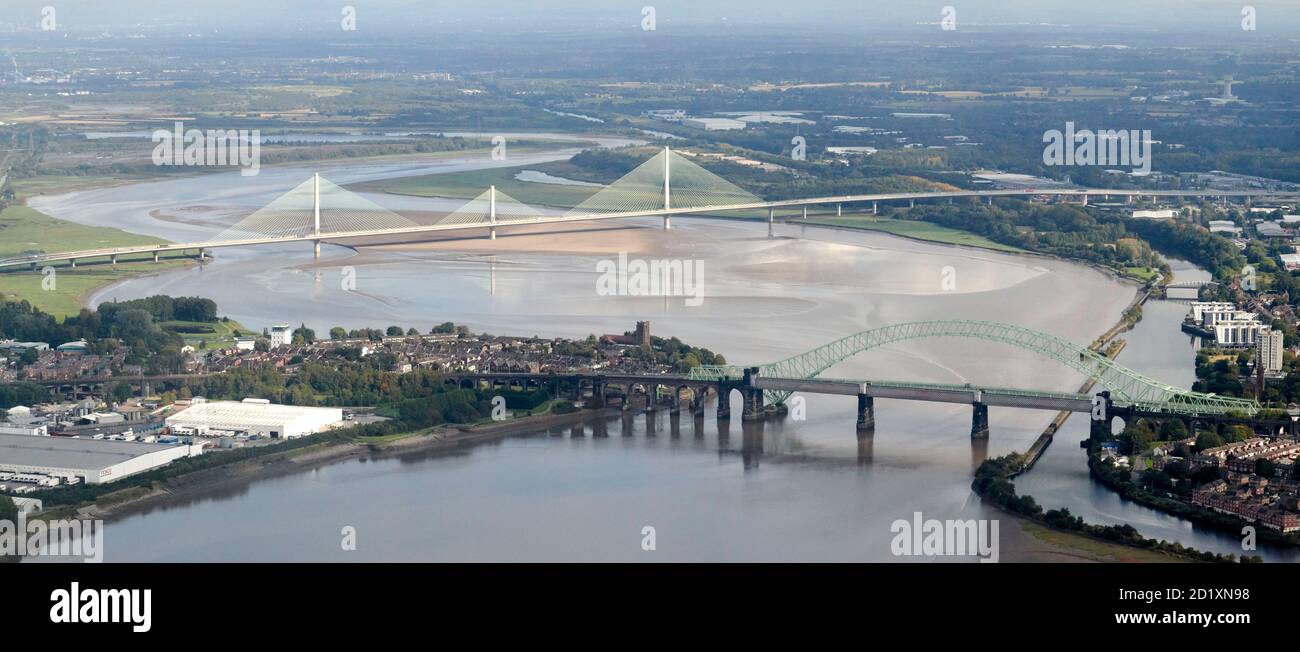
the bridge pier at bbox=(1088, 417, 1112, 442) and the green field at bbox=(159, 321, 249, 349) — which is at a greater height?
the green field at bbox=(159, 321, 249, 349)

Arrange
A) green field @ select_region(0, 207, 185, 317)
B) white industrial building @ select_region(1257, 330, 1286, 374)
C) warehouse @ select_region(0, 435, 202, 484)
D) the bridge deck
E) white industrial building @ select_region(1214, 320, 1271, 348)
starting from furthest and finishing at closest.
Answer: the bridge deck
green field @ select_region(0, 207, 185, 317)
white industrial building @ select_region(1214, 320, 1271, 348)
white industrial building @ select_region(1257, 330, 1286, 374)
warehouse @ select_region(0, 435, 202, 484)

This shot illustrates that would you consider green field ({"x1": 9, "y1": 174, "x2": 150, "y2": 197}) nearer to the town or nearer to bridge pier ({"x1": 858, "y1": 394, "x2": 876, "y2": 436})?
the town

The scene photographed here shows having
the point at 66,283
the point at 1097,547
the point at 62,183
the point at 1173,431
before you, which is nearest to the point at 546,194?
the point at 62,183

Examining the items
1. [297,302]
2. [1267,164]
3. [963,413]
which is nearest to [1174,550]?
[963,413]

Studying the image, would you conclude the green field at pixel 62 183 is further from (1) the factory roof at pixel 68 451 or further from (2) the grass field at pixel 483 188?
(1) the factory roof at pixel 68 451

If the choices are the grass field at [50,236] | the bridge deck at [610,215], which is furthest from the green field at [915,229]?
the grass field at [50,236]

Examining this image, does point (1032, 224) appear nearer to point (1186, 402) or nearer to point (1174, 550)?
point (1186, 402)

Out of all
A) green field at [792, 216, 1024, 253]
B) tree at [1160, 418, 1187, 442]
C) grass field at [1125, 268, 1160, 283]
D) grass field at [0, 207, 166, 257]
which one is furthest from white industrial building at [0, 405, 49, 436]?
green field at [792, 216, 1024, 253]
